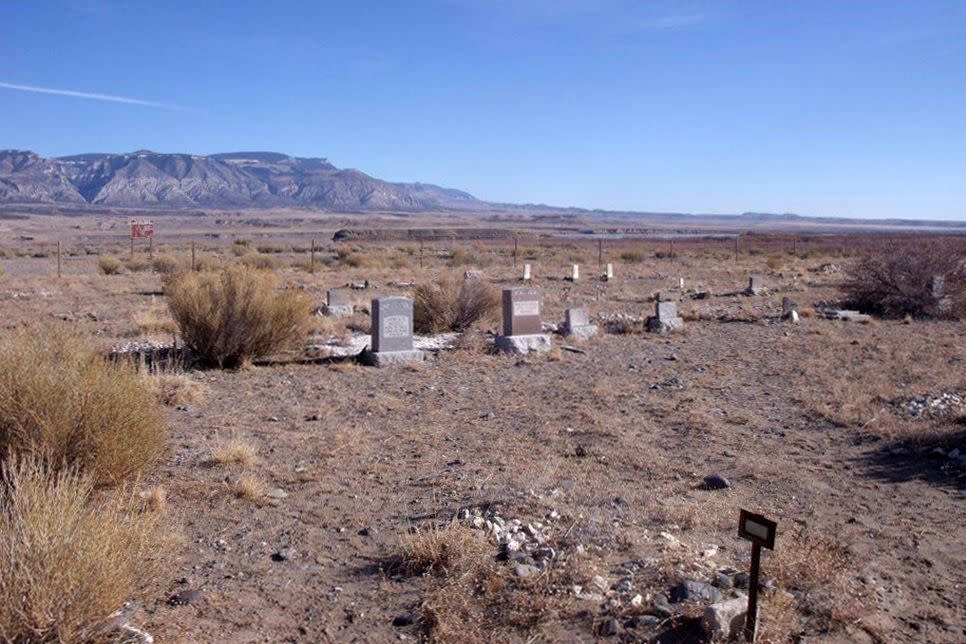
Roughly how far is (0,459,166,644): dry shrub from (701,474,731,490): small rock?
5.17 metres

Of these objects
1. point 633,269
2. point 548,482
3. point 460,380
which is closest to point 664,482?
point 548,482

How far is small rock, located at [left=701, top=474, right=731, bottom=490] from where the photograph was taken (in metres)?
8.33

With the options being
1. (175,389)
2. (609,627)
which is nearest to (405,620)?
(609,627)

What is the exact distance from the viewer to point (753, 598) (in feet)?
16.5

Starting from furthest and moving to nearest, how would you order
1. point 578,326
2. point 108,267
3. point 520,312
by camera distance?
point 108,267
point 578,326
point 520,312

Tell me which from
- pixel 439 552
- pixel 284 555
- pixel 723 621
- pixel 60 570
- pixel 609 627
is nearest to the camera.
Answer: pixel 60 570

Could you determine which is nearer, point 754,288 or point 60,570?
point 60,570

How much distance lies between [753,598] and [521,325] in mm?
11796

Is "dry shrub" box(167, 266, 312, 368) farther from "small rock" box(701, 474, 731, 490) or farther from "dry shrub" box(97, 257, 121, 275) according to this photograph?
"dry shrub" box(97, 257, 121, 275)

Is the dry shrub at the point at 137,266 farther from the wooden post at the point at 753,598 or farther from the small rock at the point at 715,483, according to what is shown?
the wooden post at the point at 753,598

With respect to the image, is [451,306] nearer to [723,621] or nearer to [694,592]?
[694,592]

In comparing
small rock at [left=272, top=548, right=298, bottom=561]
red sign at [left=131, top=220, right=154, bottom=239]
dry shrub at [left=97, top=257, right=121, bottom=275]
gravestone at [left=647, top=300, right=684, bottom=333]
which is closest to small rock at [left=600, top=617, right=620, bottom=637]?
small rock at [left=272, top=548, right=298, bottom=561]

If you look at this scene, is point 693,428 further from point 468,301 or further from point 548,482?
point 468,301

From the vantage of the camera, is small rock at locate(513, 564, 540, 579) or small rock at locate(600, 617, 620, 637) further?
small rock at locate(513, 564, 540, 579)
